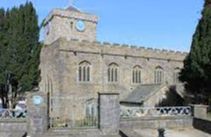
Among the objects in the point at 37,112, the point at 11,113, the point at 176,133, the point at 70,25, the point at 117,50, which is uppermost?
the point at 70,25

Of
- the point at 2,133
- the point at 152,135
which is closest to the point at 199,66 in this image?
the point at 152,135

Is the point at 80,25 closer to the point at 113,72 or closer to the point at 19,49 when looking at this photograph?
the point at 113,72

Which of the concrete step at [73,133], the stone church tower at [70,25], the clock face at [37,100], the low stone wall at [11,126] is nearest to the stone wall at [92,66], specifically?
the stone church tower at [70,25]

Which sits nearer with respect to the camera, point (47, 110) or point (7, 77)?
point (47, 110)

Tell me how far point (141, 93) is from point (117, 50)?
4.62m

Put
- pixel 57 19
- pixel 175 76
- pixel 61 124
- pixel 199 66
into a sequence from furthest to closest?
pixel 57 19 → pixel 175 76 → pixel 199 66 → pixel 61 124

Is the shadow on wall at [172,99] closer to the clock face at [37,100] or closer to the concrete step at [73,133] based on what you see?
the concrete step at [73,133]

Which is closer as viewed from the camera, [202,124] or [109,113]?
[109,113]

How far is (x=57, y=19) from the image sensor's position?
48.9 m

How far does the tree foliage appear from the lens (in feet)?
89.0

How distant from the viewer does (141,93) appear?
37.6 metres

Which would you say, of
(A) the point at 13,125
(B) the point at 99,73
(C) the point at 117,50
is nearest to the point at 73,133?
(A) the point at 13,125

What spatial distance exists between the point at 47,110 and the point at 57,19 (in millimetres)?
32302

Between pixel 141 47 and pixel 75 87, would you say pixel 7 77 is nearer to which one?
pixel 75 87
